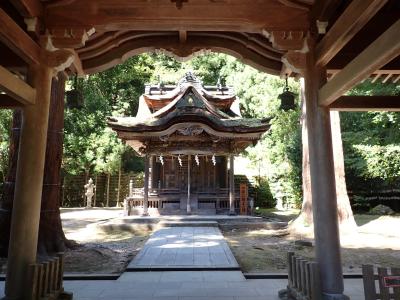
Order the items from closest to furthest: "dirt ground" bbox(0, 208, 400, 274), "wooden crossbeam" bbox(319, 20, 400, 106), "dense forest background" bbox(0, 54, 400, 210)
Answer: "wooden crossbeam" bbox(319, 20, 400, 106) → "dirt ground" bbox(0, 208, 400, 274) → "dense forest background" bbox(0, 54, 400, 210)

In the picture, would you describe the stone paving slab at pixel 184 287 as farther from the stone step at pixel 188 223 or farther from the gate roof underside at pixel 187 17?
the stone step at pixel 188 223

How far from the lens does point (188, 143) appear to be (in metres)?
16.6

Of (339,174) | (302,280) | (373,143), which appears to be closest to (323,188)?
(302,280)

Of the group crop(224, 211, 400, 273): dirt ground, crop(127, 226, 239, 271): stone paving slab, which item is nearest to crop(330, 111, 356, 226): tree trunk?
crop(224, 211, 400, 273): dirt ground

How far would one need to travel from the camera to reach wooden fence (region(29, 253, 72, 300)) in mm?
3805

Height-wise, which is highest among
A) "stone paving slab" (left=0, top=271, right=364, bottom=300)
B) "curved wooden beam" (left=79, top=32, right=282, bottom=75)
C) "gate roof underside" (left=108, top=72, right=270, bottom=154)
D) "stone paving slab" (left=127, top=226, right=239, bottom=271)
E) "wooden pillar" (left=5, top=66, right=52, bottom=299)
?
"gate roof underside" (left=108, top=72, right=270, bottom=154)

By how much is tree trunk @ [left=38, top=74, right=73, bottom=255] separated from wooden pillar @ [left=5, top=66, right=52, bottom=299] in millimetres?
3760

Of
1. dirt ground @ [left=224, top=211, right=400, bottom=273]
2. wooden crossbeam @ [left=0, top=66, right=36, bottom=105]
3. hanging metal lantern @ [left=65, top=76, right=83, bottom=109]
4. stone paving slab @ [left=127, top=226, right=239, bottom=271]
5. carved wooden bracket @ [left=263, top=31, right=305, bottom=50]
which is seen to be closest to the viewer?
wooden crossbeam @ [left=0, top=66, right=36, bottom=105]

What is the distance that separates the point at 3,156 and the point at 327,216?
900 inches

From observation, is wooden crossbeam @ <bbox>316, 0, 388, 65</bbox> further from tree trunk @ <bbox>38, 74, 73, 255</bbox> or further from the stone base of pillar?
tree trunk @ <bbox>38, 74, 73, 255</bbox>

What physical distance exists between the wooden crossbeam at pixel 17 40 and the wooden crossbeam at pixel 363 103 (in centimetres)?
386

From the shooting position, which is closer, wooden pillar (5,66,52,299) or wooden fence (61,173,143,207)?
wooden pillar (5,66,52,299)

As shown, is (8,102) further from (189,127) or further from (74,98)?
(189,127)

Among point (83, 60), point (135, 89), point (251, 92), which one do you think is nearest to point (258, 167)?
point (251, 92)
